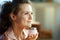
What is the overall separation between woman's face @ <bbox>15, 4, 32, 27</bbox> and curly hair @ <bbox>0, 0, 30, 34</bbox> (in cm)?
1

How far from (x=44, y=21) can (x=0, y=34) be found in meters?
1.33

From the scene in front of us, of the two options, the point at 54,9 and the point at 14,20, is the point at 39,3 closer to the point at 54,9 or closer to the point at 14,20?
the point at 54,9

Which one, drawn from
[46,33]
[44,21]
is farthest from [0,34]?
[44,21]

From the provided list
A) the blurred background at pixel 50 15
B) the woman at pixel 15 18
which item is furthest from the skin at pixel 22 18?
the blurred background at pixel 50 15

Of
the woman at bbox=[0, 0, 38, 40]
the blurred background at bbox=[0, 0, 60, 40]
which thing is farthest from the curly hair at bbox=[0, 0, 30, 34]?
the blurred background at bbox=[0, 0, 60, 40]

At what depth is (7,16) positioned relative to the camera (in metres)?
0.62

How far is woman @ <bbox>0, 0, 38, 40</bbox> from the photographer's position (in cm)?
61

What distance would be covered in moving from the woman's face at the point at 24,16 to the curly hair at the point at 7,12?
0.5 inches

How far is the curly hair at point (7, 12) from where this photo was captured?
61cm

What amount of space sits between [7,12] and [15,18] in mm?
33

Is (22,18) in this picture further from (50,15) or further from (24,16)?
(50,15)

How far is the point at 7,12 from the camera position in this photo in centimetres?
61

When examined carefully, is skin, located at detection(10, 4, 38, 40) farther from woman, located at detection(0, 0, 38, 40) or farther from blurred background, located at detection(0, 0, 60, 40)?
blurred background, located at detection(0, 0, 60, 40)

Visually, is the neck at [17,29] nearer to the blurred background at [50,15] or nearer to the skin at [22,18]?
the skin at [22,18]
